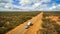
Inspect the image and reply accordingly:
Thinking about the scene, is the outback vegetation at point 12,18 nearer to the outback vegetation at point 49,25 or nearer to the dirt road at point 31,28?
the dirt road at point 31,28

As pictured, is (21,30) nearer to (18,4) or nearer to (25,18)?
(25,18)

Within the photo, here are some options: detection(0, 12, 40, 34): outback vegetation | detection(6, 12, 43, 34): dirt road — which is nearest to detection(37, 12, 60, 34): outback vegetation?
detection(6, 12, 43, 34): dirt road

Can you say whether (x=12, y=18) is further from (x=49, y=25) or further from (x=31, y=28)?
(x=49, y=25)

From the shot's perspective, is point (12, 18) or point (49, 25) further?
point (12, 18)

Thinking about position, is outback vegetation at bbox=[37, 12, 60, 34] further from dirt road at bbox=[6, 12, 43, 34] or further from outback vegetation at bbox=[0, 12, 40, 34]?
outback vegetation at bbox=[0, 12, 40, 34]

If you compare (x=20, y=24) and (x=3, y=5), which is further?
(x=3, y=5)

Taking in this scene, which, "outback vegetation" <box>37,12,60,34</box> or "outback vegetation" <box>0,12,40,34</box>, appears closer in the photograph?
"outback vegetation" <box>37,12,60,34</box>

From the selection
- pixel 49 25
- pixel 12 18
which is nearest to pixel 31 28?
pixel 49 25

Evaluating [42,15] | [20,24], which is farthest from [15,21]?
[42,15]
